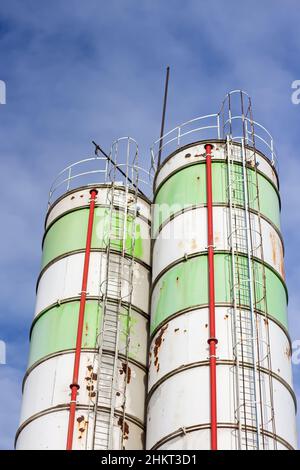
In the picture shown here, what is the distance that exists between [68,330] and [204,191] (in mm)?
4635

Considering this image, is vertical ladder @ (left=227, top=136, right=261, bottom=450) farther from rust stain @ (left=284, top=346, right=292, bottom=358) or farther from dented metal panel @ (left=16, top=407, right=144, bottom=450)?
dented metal panel @ (left=16, top=407, right=144, bottom=450)

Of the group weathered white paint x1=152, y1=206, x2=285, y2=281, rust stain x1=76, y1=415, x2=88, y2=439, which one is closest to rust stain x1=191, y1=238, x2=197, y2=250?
weathered white paint x1=152, y1=206, x2=285, y2=281

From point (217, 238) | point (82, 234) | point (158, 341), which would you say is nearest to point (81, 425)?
point (158, 341)

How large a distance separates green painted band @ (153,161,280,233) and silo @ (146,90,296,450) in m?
0.03

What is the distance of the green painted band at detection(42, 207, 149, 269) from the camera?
24547 millimetres

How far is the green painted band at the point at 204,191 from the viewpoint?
23.1m

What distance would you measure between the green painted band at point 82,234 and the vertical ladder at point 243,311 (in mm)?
3218

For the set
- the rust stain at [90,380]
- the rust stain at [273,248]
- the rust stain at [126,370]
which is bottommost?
the rust stain at [90,380]

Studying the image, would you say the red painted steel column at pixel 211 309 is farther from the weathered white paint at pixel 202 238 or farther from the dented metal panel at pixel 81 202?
the dented metal panel at pixel 81 202

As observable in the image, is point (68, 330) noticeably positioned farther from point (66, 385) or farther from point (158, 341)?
point (158, 341)

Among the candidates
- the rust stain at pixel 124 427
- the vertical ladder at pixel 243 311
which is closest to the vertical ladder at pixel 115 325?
the rust stain at pixel 124 427

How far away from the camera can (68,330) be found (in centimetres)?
2297
